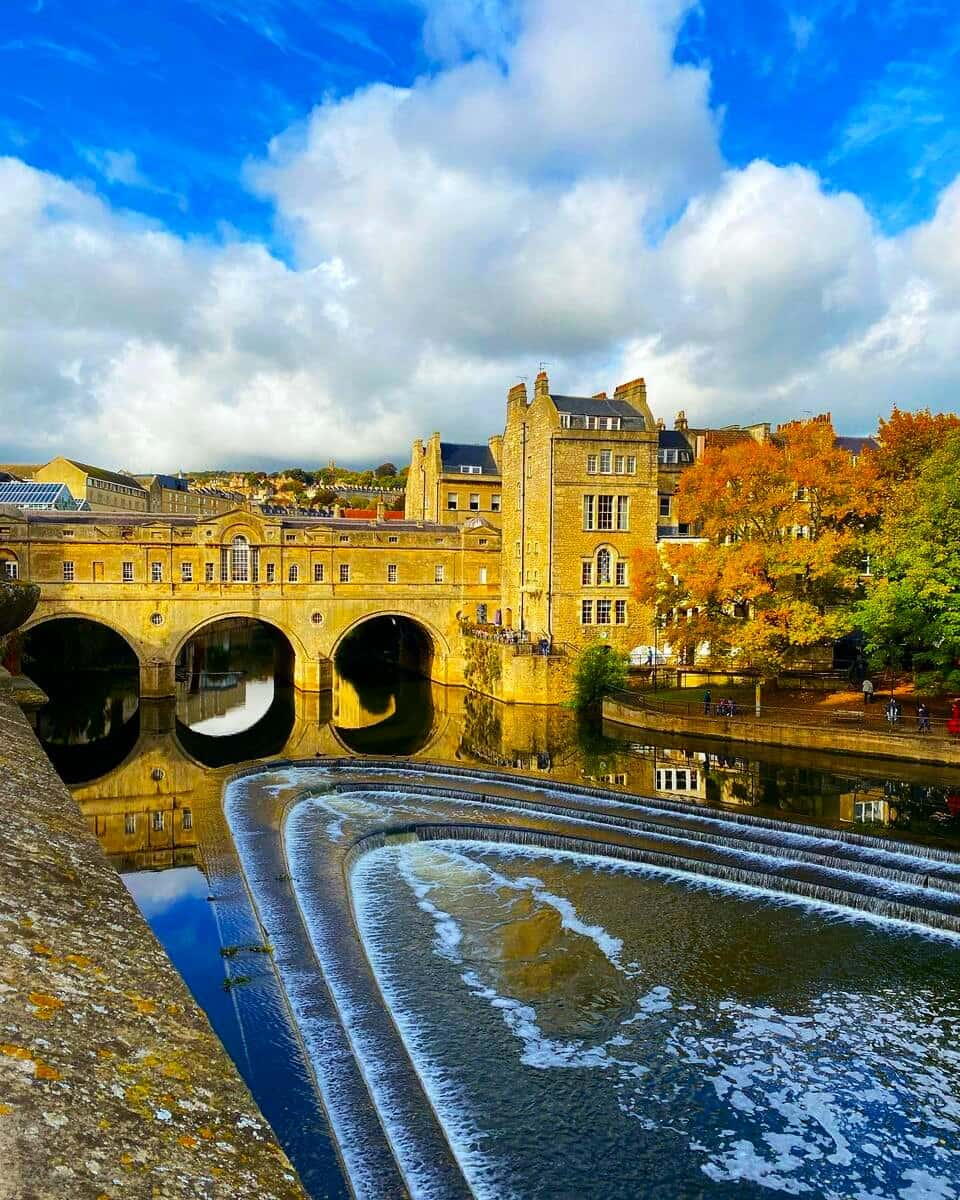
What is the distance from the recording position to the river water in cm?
983

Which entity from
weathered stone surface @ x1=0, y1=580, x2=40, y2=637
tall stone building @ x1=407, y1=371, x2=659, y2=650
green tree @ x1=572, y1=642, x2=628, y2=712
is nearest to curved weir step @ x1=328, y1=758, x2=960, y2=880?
Answer: weathered stone surface @ x1=0, y1=580, x2=40, y2=637

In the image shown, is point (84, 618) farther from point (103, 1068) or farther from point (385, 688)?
point (103, 1068)

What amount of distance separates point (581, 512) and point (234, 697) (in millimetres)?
21784

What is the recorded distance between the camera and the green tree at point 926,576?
2947 centimetres

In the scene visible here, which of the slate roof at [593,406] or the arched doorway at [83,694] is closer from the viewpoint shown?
the arched doorway at [83,694]

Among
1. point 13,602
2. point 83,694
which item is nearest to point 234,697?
point 83,694

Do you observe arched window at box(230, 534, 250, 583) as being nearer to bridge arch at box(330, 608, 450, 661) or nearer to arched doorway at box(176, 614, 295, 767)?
arched doorway at box(176, 614, 295, 767)

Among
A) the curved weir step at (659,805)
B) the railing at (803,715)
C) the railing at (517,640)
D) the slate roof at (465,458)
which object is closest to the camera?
the curved weir step at (659,805)

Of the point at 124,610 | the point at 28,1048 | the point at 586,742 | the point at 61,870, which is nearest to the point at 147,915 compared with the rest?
the point at 61,870

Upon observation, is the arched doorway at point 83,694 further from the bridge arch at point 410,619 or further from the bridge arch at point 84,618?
the bridge arch at point 410,619

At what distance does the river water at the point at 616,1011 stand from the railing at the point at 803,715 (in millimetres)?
5591

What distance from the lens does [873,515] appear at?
114 ft

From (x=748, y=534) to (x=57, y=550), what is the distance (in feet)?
106

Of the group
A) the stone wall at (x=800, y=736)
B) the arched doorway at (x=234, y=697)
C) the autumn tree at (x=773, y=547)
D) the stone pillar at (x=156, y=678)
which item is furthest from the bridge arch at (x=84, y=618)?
the autumn tree at (x=773, y=547)
